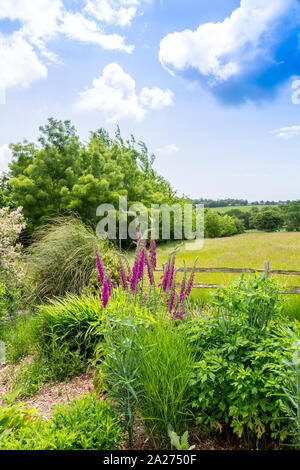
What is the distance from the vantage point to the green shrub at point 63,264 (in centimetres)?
585

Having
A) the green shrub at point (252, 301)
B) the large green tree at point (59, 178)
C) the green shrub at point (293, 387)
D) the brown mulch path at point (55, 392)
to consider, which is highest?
the large green tree at point (59, 178)

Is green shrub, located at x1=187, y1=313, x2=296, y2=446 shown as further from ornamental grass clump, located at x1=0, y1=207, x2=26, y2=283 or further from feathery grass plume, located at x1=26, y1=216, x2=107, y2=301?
ornamental grass clump, located at x1=0, y1=207, x2=26, y2=283

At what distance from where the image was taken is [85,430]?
1875 mm

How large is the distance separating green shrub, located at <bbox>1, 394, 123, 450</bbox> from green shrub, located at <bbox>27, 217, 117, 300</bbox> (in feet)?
11.9

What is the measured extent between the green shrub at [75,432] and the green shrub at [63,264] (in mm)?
3626

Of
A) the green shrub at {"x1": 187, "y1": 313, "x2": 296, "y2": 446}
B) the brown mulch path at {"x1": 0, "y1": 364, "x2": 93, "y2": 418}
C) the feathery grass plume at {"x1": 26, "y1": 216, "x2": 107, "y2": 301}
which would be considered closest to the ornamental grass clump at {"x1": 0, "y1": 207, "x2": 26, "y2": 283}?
the feathery grass plume at {"x1": 26, "y1": 216, "x2": 107, "y2": 301}

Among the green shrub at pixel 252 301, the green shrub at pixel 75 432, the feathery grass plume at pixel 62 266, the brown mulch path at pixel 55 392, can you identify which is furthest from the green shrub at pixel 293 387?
the feathery grass plume at pixel 62 266

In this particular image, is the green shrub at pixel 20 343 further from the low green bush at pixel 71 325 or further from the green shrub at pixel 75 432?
the green shrub at pixel 75 432

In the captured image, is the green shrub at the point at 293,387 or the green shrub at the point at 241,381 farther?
the green shrub at the point at 241,381

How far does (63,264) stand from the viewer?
19.7 ft

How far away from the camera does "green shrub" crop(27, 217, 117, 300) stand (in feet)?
19.2

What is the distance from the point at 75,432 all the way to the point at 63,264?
438 centimetres
